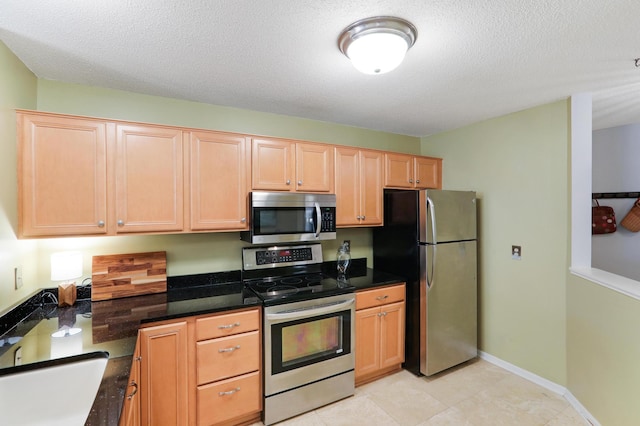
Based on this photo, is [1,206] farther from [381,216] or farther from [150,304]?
[381,216]

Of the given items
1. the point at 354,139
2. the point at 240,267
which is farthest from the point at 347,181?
the point at 240,267

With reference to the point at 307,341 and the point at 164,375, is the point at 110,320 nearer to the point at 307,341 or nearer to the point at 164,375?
the point at 164,375

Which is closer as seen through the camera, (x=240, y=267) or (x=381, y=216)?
(x=240, y=267)

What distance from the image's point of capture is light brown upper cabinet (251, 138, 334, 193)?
2.41 meters

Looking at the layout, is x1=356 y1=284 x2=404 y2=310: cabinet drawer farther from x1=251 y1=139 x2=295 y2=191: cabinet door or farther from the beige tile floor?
x1=251 y1=139 x2=295 y2=191: cabinet door

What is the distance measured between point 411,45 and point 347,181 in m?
1.37

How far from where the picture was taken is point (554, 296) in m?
2.54

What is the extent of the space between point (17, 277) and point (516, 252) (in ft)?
12.4

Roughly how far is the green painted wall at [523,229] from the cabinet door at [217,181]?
2394mm

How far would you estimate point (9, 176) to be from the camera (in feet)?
5.50

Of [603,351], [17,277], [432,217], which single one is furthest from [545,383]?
[17,277]

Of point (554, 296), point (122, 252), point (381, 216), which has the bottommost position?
point (554, 296)

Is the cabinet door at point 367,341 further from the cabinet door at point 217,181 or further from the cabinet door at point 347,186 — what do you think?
the cabinet door at point 217,181

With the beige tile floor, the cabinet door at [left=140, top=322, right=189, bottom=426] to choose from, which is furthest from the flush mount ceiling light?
the beige tile floor
